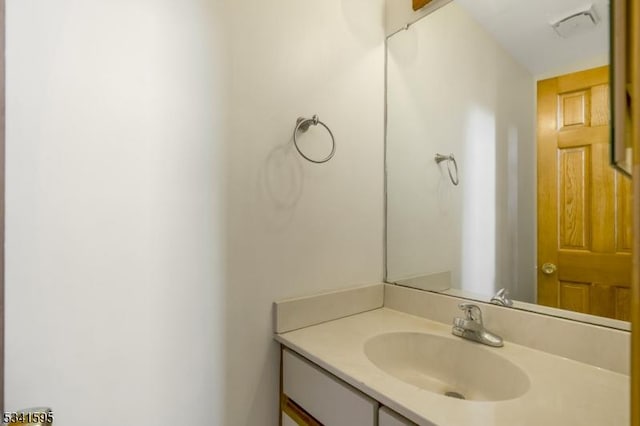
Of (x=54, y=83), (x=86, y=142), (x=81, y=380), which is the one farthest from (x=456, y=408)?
(x=54, y=83)

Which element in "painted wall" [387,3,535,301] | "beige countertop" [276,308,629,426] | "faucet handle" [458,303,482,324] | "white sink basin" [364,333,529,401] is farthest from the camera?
"painted wall" [387,3,535,301]

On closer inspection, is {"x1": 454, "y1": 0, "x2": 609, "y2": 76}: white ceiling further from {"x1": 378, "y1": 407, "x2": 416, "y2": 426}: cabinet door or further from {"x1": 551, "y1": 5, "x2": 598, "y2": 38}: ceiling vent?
{"x1": 378, "y1": 407, "x2": 416, "y2": 426}: cabinet door

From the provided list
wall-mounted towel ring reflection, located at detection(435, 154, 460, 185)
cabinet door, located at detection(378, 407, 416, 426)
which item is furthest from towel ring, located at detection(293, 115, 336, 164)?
cabinet door, located at detection(378, 407, 416, 426)

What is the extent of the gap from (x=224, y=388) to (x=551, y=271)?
1.22m

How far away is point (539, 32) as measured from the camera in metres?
1.23

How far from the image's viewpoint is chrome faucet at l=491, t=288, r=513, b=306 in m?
1.12

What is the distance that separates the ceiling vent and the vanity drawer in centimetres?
131

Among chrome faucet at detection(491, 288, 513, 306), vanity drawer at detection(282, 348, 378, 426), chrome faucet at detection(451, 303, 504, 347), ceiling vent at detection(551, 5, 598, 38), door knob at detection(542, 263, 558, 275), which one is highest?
ceiling vent at detection(551, 5, 598, 38)

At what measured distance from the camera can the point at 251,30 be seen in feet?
3.51

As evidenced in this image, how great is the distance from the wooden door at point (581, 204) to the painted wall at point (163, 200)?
2.57 ft

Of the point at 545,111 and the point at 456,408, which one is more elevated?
the point at 545,111

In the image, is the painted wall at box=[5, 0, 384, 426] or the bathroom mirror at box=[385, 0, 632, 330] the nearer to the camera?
the painted wall at box=[5, 0, 384, 426]

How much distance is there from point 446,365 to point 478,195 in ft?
2.46

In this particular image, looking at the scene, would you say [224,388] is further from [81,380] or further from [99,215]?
[99,215]
